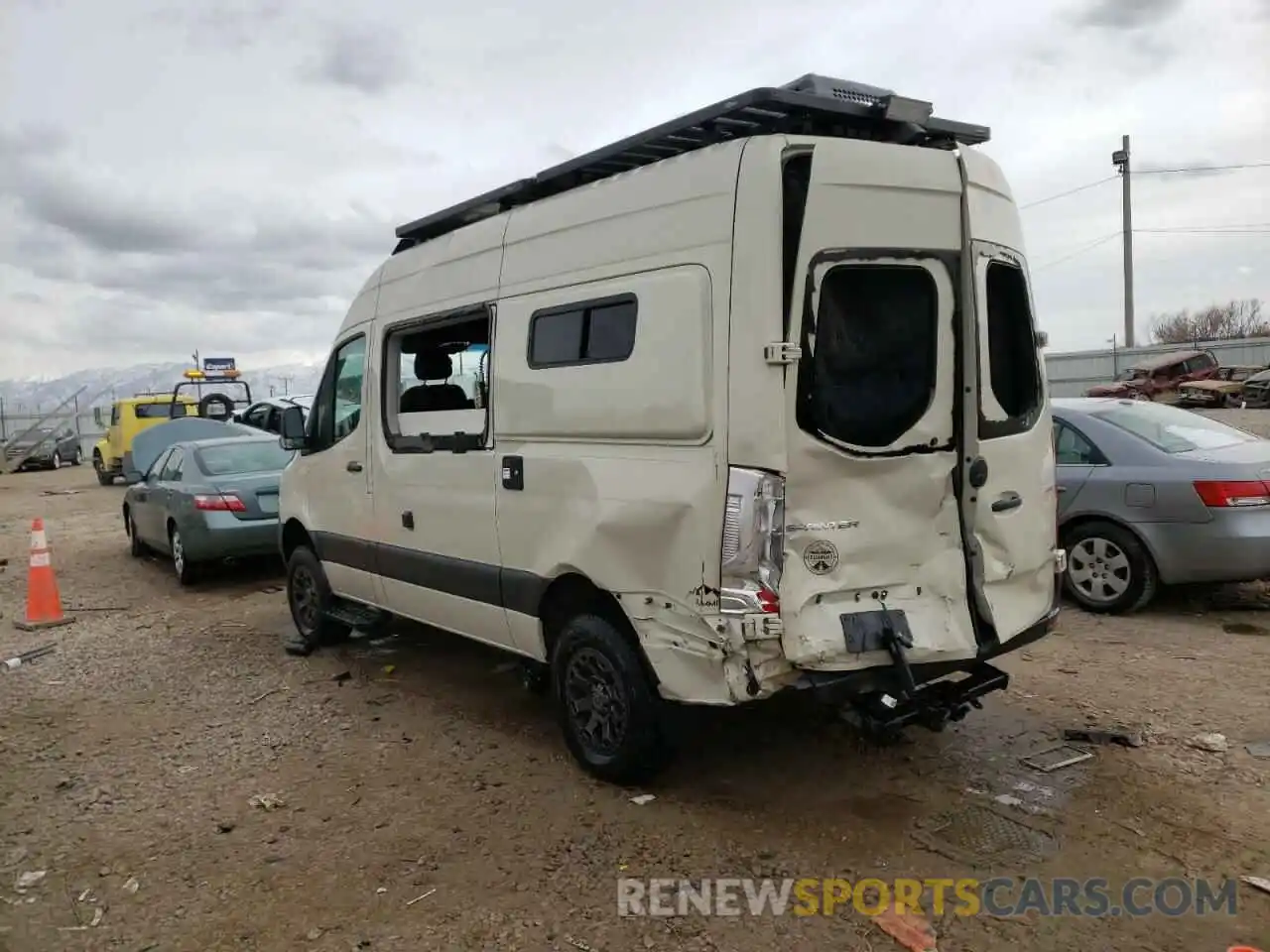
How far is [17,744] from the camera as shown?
5.26 meters

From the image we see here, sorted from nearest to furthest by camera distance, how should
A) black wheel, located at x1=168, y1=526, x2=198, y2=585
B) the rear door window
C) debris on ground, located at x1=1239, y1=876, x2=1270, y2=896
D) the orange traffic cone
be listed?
debris on ground, located at x1=1239, y1=876, x2=1270, y2=896, the rear door window, the orange traffic cone, black wheel, located at x1=168, y1=526, x2=198, y2=585

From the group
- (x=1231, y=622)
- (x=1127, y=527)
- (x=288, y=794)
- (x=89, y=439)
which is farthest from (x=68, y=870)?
(x=89, y=439)

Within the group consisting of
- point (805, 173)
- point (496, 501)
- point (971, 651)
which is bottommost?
point (971, 651)

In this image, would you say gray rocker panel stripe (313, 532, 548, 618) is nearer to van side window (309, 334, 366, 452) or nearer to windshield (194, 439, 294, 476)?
van side window (309, 334, 366, 452)

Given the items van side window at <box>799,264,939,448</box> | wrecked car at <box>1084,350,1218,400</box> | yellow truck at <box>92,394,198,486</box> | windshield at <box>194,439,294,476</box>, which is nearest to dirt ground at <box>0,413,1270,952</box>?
van side window at <box>799,264,939,448</box>

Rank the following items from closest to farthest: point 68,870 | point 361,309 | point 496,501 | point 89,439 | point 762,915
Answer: point 762,915 < point 68,870 < point 496,501 < point 361,309 < point 89,439

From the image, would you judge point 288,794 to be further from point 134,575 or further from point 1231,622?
point 134,575

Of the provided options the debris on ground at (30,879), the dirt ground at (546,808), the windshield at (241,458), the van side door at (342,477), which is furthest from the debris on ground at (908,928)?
the windshield at (241,458)

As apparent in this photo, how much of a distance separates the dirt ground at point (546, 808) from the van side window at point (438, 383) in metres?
1.59

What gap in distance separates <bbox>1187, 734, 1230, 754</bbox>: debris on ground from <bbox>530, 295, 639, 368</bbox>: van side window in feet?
10.6

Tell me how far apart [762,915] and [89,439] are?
3750 centimetres

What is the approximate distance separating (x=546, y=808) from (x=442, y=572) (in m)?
1.60

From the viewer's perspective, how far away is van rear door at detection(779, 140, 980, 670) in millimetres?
3561

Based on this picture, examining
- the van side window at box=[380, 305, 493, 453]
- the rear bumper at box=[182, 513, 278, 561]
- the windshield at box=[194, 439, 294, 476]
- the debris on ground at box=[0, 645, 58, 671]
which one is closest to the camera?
the van side window at box=[380, 305, 493, 453]
